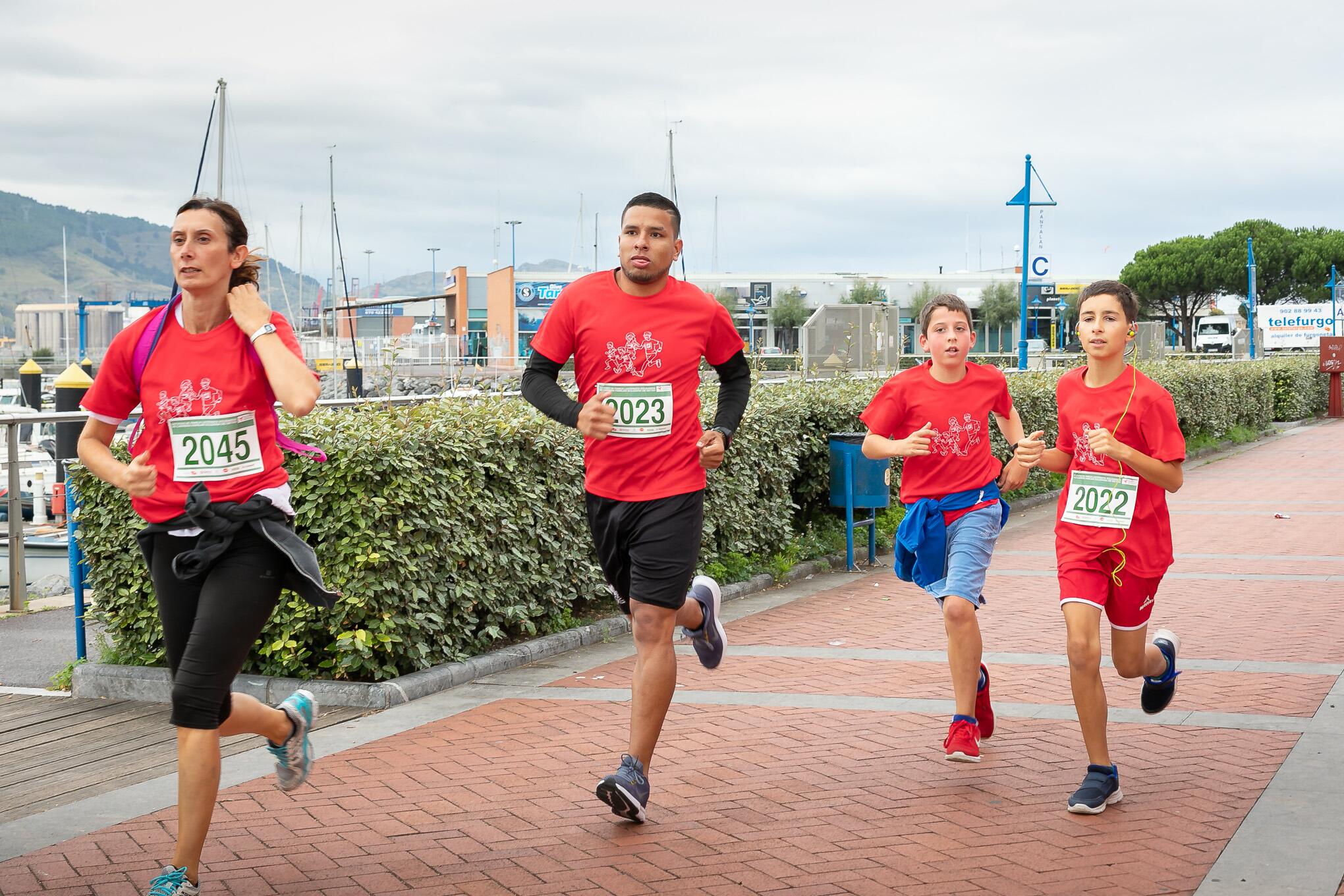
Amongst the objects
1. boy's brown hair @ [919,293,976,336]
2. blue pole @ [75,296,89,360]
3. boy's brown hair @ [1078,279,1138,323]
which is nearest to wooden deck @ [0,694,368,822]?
boy's brown hair @ [919,293,976,336]

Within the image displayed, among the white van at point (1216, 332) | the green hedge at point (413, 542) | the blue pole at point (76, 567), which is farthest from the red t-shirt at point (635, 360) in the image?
the white van at point (1216, 332)

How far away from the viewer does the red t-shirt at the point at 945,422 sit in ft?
18.0

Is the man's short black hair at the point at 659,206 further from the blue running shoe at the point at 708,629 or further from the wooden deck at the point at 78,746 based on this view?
the wooden deck at the point at 78,746

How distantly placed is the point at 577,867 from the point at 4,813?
2.20 m

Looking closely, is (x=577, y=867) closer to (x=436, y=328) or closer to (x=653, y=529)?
(x=653, y=529)

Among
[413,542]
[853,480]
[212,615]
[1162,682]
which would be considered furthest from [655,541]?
[853,480]

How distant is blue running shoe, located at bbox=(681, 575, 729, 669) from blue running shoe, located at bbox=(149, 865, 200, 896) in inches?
84.7

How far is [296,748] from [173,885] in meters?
0.64

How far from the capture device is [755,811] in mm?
4801

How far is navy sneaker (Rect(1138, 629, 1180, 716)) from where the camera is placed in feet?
17.4

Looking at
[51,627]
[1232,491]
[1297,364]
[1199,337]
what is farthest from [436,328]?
[51,627]

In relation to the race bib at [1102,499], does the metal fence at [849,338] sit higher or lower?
higher

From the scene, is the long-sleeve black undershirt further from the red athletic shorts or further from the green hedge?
the green hedge

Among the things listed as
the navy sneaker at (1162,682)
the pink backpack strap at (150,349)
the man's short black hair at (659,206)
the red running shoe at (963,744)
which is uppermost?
the man's short black hair at (659,206)
